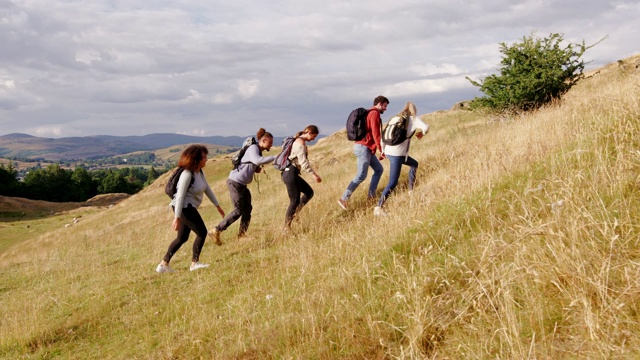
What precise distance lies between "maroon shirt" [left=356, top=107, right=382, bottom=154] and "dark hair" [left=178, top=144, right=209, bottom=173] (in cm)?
335

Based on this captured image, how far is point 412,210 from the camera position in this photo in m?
6.41

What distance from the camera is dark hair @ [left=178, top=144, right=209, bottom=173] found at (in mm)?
7215

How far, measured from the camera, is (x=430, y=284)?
4.01 meters

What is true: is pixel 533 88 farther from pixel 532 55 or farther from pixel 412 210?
pixel 412 210

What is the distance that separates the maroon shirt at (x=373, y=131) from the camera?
8.62 meters

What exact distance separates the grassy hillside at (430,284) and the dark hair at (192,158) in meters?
1.93

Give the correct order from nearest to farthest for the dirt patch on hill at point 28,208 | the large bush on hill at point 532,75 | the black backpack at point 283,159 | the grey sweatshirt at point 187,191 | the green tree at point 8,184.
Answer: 1. the grey sweatshirt at point 187,191
2. the black backpack at point 283,159
3. the large bush on hill at point 532,75
4. the dirt patch on hill at point 28,208
5. the green tree at point 8,184

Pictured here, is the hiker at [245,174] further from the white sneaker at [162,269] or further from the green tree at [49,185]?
the green tree at [49,185]

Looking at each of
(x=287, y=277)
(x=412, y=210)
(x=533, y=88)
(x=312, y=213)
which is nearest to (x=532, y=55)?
(x=533, y=88)

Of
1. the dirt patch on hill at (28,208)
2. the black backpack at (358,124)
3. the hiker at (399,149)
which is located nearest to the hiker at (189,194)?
the black backpack at (358,124)

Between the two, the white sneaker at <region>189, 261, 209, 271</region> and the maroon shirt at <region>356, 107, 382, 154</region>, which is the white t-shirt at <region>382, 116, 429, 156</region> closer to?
the maroon shirt at <region>356, 107, 382, 154</region>

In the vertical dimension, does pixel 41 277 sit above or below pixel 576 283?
below

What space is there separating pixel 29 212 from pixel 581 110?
5396cm

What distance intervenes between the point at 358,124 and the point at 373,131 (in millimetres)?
351
